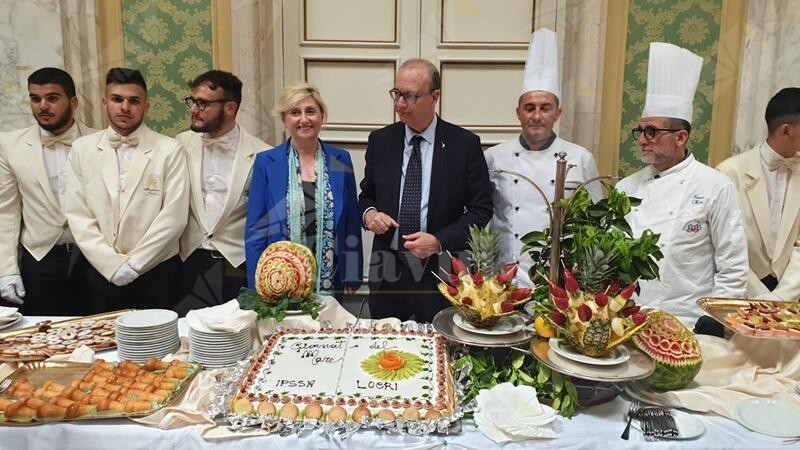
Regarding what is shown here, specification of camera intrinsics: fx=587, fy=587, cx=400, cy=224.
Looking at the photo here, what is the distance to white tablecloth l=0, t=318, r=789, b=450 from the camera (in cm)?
137

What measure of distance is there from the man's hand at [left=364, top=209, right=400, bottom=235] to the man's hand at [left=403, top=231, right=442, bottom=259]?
10 cm

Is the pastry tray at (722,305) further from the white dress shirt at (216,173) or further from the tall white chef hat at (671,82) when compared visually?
the white dress shirt at (216,173)

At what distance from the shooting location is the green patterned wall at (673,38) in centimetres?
351

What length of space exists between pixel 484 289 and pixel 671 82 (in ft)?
3.91

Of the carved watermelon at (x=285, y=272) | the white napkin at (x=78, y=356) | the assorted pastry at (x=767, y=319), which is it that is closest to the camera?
the assorted pastry at (x=767, y=319)

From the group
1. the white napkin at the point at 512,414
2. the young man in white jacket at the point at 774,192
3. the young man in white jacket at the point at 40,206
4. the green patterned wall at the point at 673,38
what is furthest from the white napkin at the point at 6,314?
the green patterned wall at the point at 673,38

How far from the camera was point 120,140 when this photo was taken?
263 centimetres

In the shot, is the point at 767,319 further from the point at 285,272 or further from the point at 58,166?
the point at 58,166

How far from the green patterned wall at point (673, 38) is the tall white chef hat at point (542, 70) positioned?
3.71 feet

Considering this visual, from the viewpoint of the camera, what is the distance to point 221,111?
108 inches

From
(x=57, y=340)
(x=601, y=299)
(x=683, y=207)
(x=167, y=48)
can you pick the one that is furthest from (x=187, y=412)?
(x=167, y=48)

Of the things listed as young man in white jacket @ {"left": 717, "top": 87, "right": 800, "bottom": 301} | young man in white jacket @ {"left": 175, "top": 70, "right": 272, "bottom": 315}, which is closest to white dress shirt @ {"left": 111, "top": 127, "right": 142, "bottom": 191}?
young man in white jacket @ {"left": 175, "top": 70, "right": 272, "bottom": 315}

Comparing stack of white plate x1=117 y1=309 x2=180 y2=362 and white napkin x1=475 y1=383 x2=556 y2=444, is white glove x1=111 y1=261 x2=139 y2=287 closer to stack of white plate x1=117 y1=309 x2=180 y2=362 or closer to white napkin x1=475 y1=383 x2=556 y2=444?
stack of white plate x1=117 y1=309 x2=180 y2=362

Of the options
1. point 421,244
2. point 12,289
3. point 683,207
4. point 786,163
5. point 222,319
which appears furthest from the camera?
point 12,289
